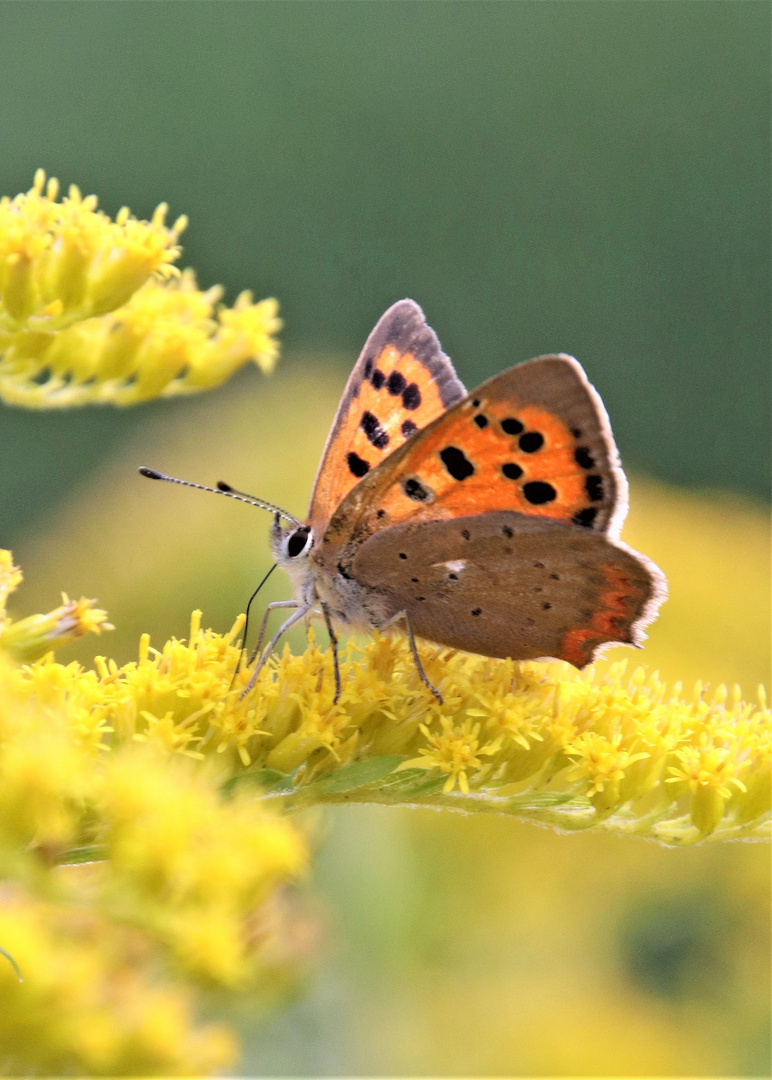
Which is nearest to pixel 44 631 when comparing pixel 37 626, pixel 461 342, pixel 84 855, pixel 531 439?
pixel 37 626

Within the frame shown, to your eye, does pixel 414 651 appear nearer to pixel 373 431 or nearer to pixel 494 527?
pixel 494 527

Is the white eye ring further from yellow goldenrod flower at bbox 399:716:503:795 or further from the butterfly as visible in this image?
yellow goldenrod flower at bbox 399:716:503:795

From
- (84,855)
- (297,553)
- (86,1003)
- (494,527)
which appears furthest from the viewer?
(297,553)

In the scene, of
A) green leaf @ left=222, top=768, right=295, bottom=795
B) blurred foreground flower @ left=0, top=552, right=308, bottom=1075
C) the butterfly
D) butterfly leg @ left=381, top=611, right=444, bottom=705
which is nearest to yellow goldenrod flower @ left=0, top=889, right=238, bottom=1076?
blurred foreground flower @ left=0, top=552, right=308, bottom=1075

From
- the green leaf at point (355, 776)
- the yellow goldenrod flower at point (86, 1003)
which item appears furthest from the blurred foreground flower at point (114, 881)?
the green leaf at point (355, 776)

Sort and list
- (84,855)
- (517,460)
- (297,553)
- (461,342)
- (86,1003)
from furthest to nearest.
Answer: (461,342), (297,553), (517,460), (86,1003), (84,855)

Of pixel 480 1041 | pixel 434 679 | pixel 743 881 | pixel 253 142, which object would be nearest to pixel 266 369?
pixel 434 679

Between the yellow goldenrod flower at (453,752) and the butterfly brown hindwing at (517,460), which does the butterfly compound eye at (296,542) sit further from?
the yellow goldenrod flower at (453,752)

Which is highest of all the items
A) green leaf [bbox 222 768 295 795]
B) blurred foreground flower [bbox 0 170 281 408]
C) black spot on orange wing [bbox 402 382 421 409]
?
blurred foreground flower [bbox 0 170 281 408]
